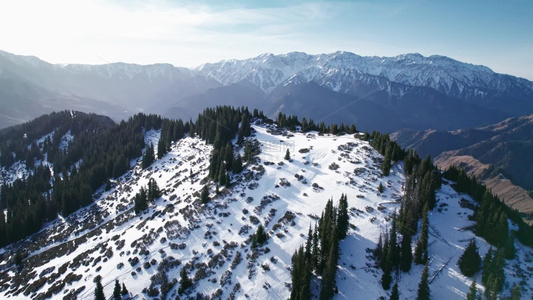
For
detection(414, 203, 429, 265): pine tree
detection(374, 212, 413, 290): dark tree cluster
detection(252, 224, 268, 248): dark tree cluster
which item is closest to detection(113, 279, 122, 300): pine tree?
detection(252, 224, 268, 248): dark tree cluster

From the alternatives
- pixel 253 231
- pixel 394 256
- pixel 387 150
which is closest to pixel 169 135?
pixel 253 231

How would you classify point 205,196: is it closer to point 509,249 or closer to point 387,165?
point 387,165

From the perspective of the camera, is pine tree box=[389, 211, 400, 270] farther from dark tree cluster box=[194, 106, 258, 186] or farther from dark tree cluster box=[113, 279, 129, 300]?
dark tree cluster box=[113, 279, 129, 300]

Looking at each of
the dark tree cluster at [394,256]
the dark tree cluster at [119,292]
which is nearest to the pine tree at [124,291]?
the dark tree cluster at [119,292]

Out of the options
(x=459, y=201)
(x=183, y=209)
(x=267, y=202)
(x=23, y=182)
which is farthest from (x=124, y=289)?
(x=23, y=182)

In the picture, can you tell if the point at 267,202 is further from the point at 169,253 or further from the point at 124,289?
the point at 124,289

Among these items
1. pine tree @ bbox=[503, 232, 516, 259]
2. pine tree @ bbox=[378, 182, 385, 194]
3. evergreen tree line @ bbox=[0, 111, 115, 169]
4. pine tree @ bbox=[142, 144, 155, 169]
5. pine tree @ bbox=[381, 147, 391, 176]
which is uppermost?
pine tree @ bbox=[381, 147, 391, 176]
